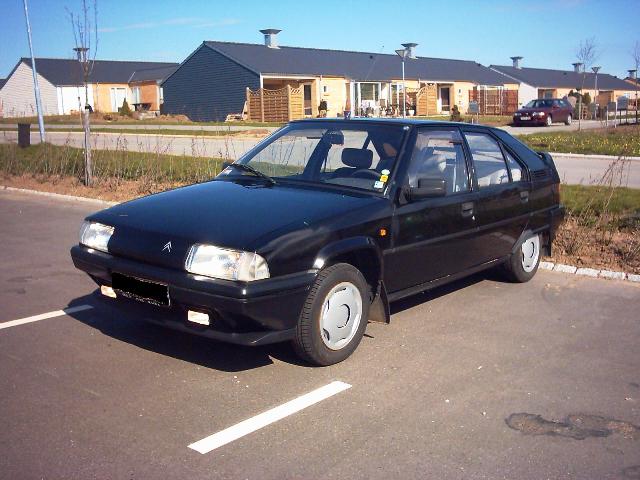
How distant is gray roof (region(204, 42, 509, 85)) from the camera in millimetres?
48156

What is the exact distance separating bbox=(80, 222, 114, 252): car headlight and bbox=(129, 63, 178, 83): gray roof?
54231 mm

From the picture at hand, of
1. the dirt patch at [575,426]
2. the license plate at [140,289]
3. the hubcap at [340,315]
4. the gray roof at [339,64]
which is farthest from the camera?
the gray roof at [339,64]

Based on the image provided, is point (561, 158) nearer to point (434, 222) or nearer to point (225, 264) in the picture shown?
point (434, 222)

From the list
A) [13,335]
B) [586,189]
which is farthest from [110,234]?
[586,189]

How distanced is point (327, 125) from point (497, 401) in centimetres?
279

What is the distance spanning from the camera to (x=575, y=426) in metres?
3.99

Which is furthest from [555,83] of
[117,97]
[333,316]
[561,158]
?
[333,316]

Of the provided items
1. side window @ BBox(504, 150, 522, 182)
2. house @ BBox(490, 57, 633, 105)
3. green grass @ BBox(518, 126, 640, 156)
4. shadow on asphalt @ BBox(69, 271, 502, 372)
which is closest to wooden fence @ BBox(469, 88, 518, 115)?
house @ BBox(490, 57, 633, 105)

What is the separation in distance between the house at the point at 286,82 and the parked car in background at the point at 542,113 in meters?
8.89

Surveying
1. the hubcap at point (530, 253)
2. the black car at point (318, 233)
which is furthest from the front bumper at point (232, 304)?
the hubcap at point (530, 253)

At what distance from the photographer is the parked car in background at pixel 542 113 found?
39125 mm

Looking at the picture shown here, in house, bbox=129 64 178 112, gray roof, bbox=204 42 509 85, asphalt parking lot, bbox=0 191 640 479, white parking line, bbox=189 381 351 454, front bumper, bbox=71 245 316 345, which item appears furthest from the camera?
house, bbox=129 64 178 112

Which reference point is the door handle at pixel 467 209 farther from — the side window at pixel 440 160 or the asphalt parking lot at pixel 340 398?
the asphalt parking lot at pixel 340 398

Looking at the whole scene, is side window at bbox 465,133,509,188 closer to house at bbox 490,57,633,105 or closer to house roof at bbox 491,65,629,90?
house at bbox 490,57,633,105
